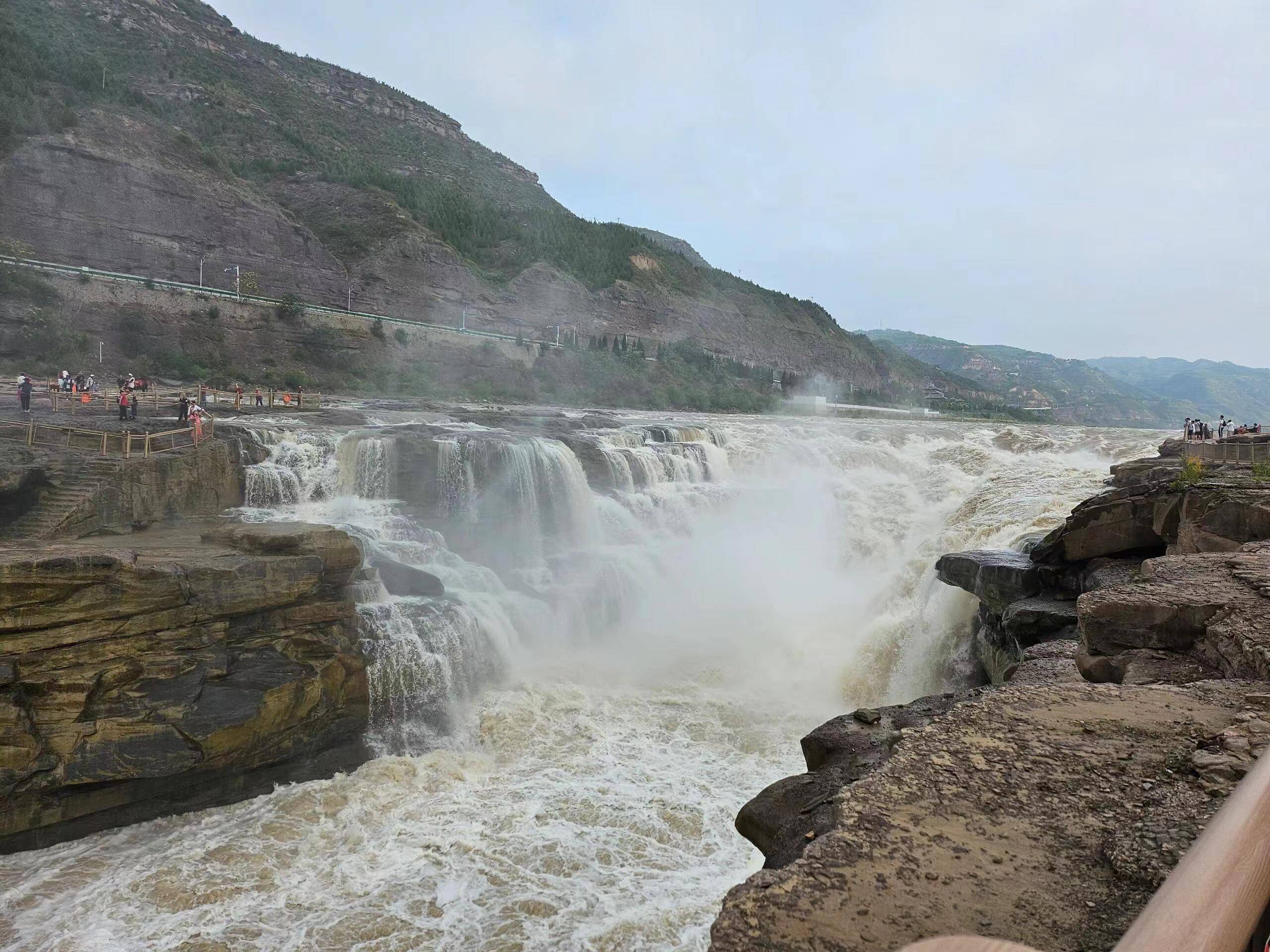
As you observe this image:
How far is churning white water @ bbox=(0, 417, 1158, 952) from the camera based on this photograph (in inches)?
243

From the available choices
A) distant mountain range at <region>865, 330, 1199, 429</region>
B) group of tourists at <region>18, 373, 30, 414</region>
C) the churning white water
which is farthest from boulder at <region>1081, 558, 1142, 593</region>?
distant mountain range at <region>865, 330, 1199, 429</region>

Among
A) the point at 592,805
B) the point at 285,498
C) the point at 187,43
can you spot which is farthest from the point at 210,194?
the point at 592,805

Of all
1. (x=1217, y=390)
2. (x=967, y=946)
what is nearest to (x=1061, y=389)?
(x=1217, y=390)

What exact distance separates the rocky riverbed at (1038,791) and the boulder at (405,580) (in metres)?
7.65

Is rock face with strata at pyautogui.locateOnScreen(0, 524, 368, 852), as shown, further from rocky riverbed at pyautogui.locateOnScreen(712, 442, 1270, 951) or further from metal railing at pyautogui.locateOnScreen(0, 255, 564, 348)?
metal railing at pyautogui.locateOnScreen(0, 255, 564, 348)

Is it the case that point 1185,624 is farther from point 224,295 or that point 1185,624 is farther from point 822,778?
point 224,295

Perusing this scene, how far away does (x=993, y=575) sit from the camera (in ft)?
27.2

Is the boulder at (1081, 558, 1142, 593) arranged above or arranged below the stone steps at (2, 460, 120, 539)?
above

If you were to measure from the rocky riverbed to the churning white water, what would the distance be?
365cm

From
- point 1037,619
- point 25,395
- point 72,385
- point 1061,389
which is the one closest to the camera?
point 1037,619

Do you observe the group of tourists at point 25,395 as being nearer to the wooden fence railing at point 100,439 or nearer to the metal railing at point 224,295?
the wooden fence railing at point 100,439

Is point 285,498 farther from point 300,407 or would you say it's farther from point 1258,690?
point 1258,690

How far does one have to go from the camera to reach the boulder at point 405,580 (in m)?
10.6

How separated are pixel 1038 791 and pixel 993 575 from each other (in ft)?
21.2
